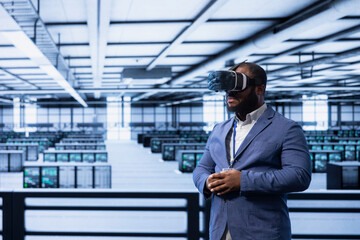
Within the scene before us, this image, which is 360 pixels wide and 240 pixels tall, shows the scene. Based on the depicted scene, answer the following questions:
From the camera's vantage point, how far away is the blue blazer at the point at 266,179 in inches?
66.5

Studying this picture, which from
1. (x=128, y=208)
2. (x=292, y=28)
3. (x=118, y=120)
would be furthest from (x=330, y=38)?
(x=118, y=120)

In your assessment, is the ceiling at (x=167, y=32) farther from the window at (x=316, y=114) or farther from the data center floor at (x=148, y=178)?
the window at (x=316, y=114)

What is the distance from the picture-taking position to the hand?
1728 millimetres

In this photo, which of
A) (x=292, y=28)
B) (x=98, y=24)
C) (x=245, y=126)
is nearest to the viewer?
(x=245, y=126)

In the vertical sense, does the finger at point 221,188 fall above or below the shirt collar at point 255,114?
below

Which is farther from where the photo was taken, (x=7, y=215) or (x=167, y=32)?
(x=167, y=32)

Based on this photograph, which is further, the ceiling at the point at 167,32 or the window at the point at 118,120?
the window at the point at 118,120

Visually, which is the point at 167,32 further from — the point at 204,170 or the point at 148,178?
the point at 148,178

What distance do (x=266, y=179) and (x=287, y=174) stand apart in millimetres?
106

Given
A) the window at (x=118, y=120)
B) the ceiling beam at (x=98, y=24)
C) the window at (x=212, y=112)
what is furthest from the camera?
the window at (x=212, y=112)

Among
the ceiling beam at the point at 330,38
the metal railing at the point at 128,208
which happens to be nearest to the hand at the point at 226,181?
the metal railing at the point at 128,208

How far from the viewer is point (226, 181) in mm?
1733

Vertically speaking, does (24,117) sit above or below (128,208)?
above

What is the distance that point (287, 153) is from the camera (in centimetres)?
173
